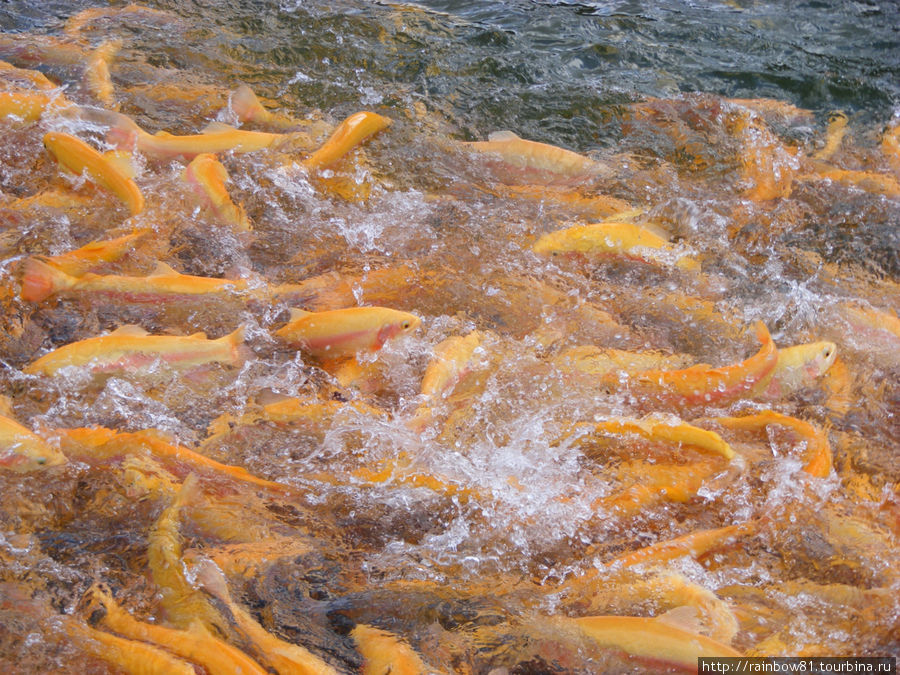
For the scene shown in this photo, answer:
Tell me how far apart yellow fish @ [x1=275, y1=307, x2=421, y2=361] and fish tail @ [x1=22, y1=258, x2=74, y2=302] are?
109 cm

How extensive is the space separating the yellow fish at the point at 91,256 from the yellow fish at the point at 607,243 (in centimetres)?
220

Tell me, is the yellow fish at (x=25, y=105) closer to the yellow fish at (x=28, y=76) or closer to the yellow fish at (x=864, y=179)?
the yellow fish at (x=28, y=76)

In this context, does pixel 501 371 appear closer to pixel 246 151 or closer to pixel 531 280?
pixel 531 280

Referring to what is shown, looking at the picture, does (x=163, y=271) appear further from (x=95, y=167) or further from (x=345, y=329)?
(x=95, y=167)

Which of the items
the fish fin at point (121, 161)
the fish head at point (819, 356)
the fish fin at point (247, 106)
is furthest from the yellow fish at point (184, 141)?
the fish head at point (819, 356)

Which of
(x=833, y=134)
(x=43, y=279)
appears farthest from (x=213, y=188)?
(x=833, y=134)

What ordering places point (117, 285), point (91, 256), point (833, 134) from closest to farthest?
point (117, 285) < point (91, 256) < point (833, 134)

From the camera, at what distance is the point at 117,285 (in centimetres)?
363

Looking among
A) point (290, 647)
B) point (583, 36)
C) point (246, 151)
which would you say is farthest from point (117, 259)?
point (583, 36)

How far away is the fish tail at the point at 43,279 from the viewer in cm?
364

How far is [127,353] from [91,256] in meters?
0.91

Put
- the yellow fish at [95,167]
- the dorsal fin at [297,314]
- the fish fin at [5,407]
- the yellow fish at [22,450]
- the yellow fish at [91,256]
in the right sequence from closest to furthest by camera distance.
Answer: the yellow fish at [22,450], the fish fin at [5,407], the dorsal fin at [297,314], the yellow fish at [91,256], the yellow fish at [95,167]

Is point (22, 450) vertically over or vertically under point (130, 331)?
under

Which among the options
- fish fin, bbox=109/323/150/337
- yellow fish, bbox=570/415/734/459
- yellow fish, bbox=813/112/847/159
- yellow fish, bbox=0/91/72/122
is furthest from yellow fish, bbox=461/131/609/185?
yellow fish, bbox=0/91/72/122
